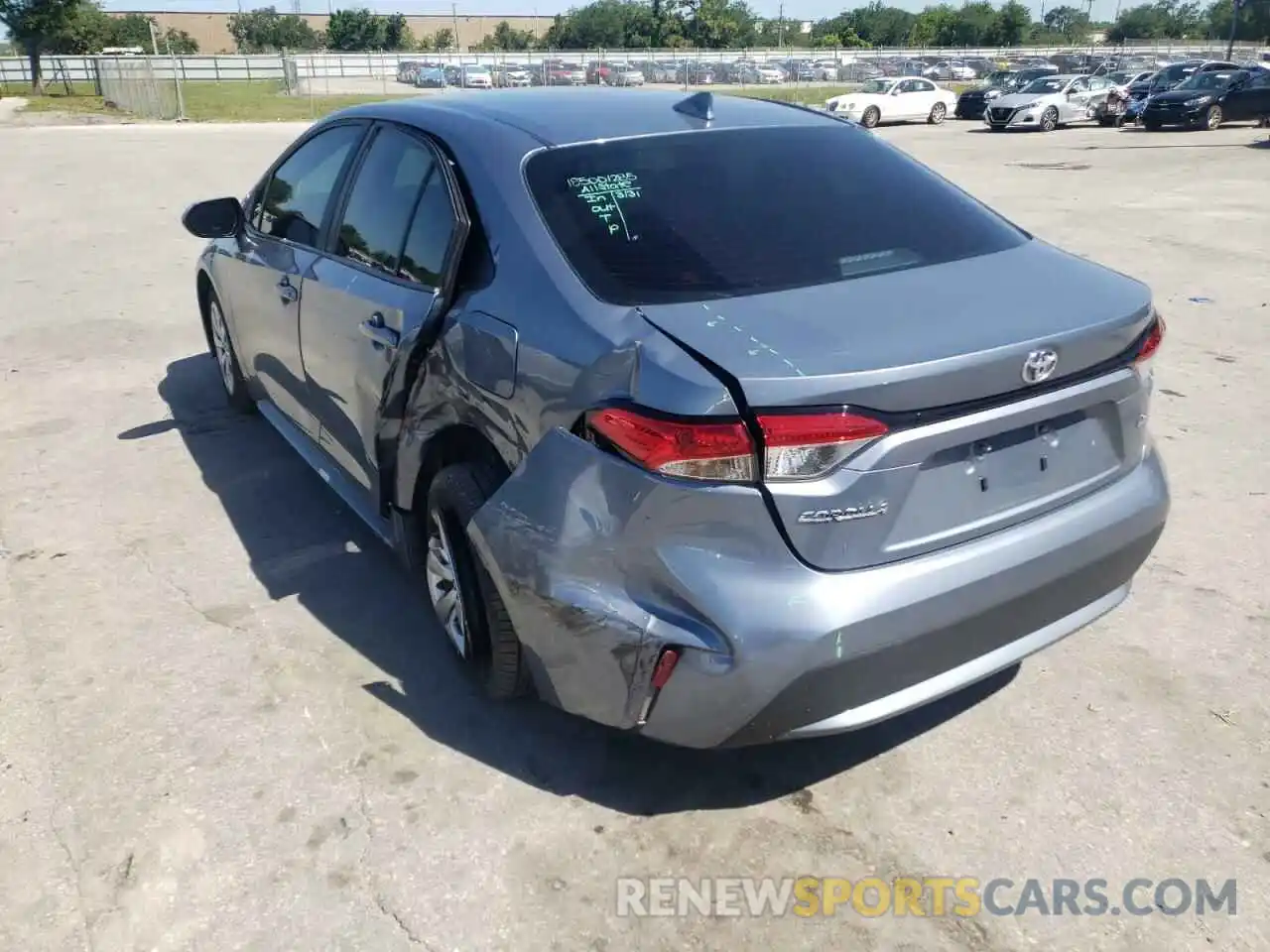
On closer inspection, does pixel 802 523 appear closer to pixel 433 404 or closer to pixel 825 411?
pixel 825 411

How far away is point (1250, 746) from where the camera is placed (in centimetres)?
300

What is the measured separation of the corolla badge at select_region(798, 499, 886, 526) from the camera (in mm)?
2275

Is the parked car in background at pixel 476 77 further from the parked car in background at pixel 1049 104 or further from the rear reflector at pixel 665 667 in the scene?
the rear reflector at pixel 665 667

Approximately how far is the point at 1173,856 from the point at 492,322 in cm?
220

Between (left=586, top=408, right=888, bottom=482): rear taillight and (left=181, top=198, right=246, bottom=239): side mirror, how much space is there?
3366 mm

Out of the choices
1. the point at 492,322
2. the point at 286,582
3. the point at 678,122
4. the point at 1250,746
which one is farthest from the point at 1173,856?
the point at 286,582

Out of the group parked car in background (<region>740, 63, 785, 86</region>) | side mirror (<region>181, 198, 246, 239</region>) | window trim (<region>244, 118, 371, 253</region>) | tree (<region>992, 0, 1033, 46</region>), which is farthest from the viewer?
tree (<region>992, 0, 1033, 46</region>)

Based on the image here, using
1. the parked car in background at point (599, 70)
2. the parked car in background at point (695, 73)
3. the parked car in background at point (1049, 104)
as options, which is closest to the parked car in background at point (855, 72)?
the parked car in background at point (695, 73)

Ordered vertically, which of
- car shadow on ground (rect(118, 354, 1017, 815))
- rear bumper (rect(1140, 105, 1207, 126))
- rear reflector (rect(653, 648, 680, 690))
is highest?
rear bumper (rect(1140, 105, 1207, 126))

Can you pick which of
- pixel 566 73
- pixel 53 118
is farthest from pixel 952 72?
pixel 53 118

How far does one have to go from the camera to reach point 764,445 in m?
2.23

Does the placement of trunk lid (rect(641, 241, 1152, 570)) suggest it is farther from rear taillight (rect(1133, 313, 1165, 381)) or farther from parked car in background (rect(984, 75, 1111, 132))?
parked car in background (rect(984, 75, 1111, 132))

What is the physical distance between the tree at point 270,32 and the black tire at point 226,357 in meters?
107

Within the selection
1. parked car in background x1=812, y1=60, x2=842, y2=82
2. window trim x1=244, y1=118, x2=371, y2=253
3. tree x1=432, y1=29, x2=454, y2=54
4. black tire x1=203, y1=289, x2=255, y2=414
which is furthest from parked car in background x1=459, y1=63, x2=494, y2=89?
tree x1=432, y1=29, x2=454, y2=54
